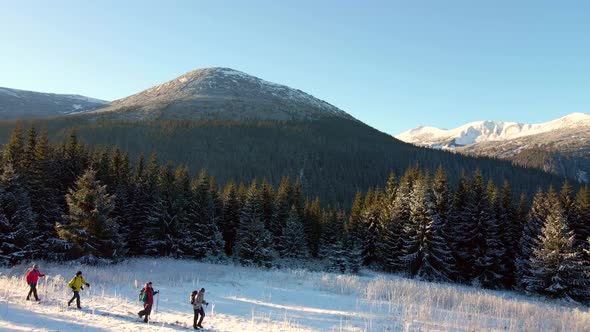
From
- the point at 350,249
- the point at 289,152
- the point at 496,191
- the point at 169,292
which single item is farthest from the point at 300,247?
the point at 289,152

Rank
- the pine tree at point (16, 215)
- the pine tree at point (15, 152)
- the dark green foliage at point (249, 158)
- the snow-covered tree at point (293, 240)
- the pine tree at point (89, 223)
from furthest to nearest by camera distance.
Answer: the dark green foliage at point (249, 158) → the snow-covered tree at point (293, 240) → the pine tree at point (15, 152) → the pine tree at point (89, 223) → the pine tree at point (16, 215)

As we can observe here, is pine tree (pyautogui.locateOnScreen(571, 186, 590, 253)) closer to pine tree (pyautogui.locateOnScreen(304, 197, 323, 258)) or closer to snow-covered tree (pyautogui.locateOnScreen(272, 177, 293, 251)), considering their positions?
pine tree (pyautogui.locateOnScreen(304, 197, 323, 258))

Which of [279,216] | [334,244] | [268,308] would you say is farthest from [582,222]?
[268,308]

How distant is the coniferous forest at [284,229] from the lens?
28.2 metres

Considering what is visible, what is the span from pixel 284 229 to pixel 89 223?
26.6 m

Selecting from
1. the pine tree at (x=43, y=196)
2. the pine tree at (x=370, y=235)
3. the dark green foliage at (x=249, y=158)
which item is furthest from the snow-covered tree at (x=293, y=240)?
the dark green foliage at (x=249, y=158)

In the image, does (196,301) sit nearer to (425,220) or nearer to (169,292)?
(169,292)

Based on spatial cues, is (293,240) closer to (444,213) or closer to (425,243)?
(425,243)

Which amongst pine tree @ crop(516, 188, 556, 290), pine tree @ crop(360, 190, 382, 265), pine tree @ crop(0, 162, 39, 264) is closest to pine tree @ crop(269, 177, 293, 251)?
pine tree @ crop(360, 190, 382, 265)

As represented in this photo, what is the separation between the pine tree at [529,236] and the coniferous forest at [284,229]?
13 centimetres

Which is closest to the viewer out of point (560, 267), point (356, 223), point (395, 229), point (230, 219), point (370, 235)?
point (560, 267)

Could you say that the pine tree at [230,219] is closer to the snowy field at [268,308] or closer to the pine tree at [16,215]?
the pine tree at [16,215]

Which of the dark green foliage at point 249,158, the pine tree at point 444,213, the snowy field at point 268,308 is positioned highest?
the dark green foliage at point 249,158

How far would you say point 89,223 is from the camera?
27.8m
